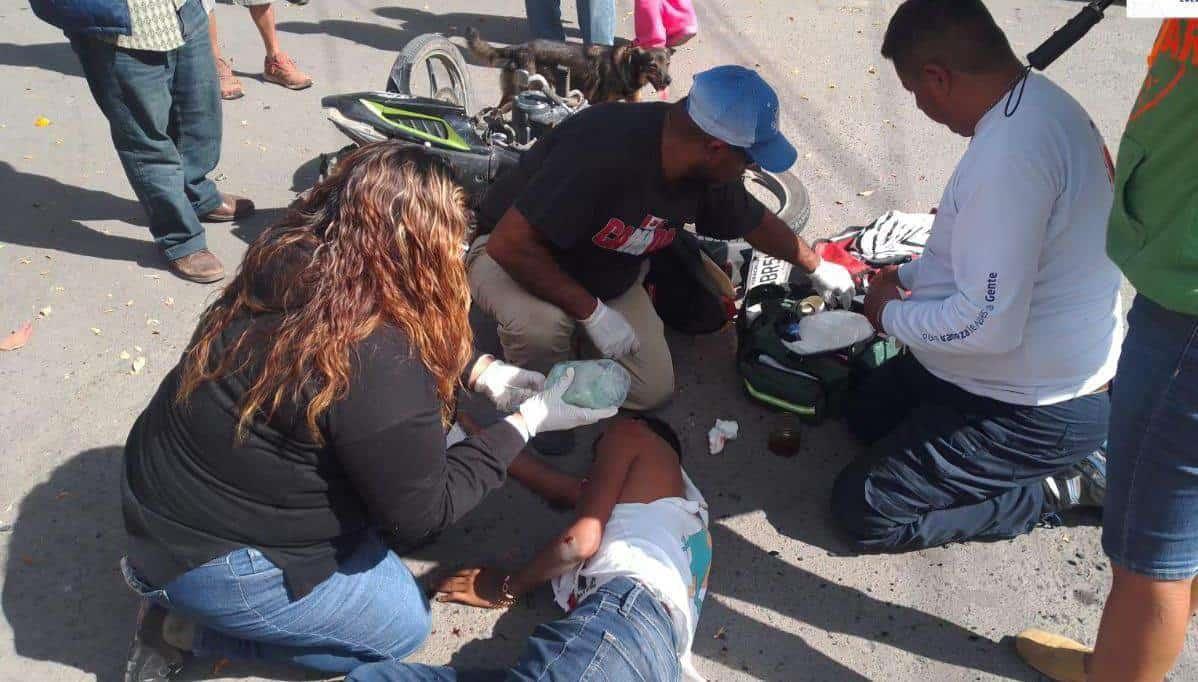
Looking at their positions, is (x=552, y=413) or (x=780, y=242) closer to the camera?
(x=552, y=413)

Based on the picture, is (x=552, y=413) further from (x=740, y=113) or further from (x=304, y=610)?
(x=740, y=113)

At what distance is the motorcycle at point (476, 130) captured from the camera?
3.61m

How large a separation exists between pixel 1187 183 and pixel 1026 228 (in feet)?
1.63

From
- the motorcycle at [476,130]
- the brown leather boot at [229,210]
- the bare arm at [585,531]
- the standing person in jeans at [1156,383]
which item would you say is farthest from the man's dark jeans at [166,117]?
the standing person in jeans at [1156,383]

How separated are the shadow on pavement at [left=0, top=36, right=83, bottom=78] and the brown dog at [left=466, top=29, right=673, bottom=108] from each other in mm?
2717

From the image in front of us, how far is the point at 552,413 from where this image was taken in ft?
8.18

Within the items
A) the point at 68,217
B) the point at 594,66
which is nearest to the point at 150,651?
the point at 68,217

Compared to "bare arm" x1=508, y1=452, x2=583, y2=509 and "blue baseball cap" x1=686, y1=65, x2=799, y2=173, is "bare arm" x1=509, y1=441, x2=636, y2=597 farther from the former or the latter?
"blue baseball cap" x1=686, y1=65, x2=799, y2=173

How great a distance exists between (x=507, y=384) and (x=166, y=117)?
1.83 metres

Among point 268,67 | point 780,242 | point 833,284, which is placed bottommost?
point 268,67

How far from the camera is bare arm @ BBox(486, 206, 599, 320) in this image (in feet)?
9.16

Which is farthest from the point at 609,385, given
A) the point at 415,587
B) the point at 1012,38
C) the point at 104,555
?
the point at 1012,38

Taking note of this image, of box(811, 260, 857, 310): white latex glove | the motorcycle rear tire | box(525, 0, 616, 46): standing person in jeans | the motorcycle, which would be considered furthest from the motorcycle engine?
box(525, 0, 616, 46): standing person in jeans

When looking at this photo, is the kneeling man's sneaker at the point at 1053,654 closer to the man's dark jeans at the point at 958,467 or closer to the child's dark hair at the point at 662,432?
the man's dark jeans at the point at 958,467
